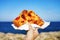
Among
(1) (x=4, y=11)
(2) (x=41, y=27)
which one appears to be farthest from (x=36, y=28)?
(1) (x=4, y=11)

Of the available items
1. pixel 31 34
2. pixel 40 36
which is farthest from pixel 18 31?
pixel 40 36

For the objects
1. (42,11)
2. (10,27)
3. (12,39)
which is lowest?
(12,39)

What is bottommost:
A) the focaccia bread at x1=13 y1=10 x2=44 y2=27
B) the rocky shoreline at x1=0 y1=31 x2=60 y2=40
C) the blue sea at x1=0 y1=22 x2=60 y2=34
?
the rocky shoreline at x1=0 y1=31 x2=60 y2=40

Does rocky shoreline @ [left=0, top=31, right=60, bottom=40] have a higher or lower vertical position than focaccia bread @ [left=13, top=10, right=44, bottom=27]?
lower

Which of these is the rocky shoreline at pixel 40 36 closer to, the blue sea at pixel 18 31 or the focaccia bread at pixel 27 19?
the blue sea at pixel 18 31

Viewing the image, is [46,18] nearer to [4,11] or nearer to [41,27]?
[41,27]

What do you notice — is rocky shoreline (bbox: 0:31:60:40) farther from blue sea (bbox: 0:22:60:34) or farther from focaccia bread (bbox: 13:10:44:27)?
focaccia bread (bbox: 13:10:44:27)

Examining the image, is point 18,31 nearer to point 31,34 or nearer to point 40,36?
point 31,34

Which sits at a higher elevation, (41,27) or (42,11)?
(42,11)

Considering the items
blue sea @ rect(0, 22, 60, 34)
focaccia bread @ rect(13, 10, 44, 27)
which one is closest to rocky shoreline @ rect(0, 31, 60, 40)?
blue sea @ rect(0, 22, 60, 34)
